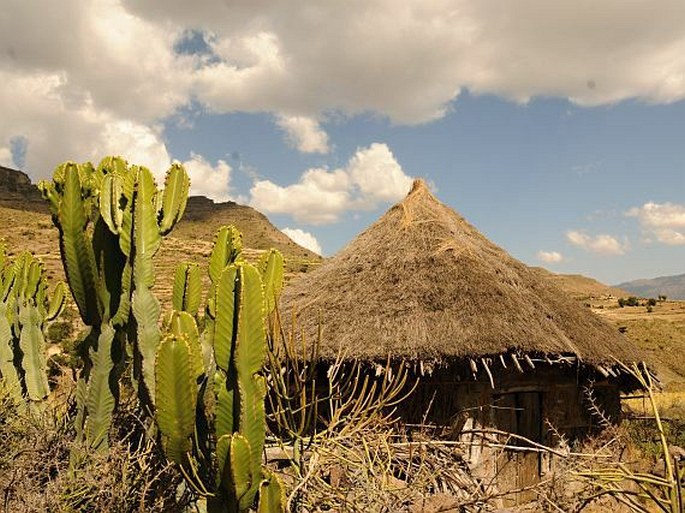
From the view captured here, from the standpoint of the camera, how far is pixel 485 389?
8.43 meters

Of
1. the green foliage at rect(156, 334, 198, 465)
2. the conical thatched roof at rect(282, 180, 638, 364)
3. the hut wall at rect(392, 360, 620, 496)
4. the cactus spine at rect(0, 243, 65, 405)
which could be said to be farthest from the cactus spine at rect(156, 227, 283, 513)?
the cactus spine at rect(0, 243, 65, 405)

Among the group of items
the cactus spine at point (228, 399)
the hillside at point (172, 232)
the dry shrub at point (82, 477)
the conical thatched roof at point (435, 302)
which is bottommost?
the dry shrub at point (82, 477)

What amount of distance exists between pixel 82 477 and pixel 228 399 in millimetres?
1950

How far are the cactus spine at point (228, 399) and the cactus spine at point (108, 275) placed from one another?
1.15 m

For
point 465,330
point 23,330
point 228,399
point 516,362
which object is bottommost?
point 228,399

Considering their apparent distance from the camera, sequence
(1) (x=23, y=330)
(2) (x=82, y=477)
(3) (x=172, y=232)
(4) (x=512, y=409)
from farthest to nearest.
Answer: (3) (x=172, y=232) < (4) (x=512, y=409) < (1) (x=23, y=330) < (2) (x=82, y=477)

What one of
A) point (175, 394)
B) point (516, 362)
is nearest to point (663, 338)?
point (516, 362)

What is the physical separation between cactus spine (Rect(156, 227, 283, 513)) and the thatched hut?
3.65 metres

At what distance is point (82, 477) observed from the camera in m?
4.87

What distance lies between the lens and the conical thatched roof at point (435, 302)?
832 cm

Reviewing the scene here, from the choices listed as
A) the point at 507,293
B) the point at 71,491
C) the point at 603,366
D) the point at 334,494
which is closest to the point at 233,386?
the point at 334,494

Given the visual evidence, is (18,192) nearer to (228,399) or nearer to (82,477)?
(82,477)

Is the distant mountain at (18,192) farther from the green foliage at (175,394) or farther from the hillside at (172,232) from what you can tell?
the green foliage at (175,394)

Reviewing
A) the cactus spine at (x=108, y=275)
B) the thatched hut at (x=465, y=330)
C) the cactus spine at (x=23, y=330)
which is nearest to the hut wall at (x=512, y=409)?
the thatched hut at (x=465, y=330)
